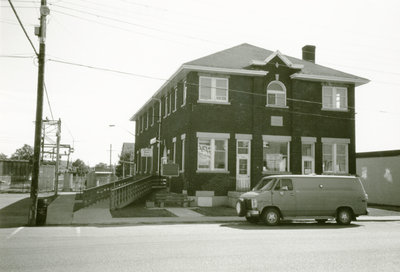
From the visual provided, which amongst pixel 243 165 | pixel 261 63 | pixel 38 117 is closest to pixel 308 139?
pixel 243 165

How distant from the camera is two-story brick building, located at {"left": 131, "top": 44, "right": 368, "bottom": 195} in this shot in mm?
24750

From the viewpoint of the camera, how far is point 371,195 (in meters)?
31.1

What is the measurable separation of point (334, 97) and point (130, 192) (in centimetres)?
1431

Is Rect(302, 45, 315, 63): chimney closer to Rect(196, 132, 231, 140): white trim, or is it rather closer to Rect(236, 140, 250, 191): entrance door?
Rect(236, 140, 250, 191): entrance door

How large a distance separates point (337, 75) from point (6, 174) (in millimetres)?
32961

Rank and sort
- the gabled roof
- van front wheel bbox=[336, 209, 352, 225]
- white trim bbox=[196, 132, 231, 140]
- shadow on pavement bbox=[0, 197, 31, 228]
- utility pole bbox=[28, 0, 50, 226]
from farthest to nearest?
the gabled roof → white trim bbox=[196, 132, 231, 140] → van front wheel bbox=[336, 209, 352, 225] → utility pole bbox=[28, 0, 50, 226] → shadow on pavement bbox=[0, 197, 31, 228]

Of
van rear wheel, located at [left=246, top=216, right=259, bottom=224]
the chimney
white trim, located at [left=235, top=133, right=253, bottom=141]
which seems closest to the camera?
van rear wheel, located at [left=246, top=216, right=259, bottom=224]

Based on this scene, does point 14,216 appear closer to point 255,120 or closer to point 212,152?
point 212,152

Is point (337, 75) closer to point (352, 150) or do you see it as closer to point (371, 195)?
point (352, 150)

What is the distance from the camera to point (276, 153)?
1032 inches

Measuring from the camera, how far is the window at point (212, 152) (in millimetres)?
24719

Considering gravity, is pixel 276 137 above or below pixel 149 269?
above

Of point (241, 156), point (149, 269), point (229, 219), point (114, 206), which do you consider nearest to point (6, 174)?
point (114, 206)

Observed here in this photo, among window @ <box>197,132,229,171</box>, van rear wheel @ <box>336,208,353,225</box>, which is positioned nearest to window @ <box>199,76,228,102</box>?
window @ <box>197,132,229,171</box>
